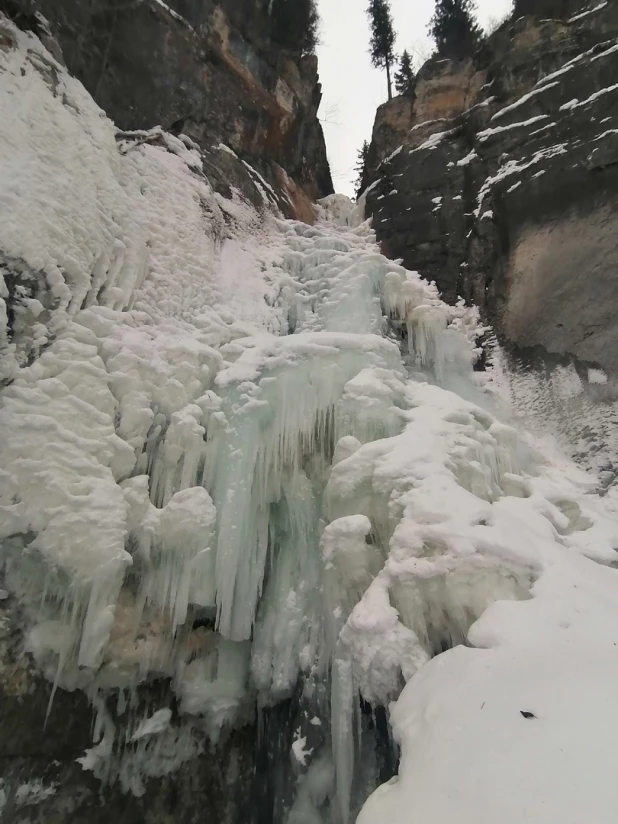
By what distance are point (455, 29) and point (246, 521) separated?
1457 centimetres

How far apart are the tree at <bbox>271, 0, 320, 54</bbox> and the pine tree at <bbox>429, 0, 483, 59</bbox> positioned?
3508 millimetres

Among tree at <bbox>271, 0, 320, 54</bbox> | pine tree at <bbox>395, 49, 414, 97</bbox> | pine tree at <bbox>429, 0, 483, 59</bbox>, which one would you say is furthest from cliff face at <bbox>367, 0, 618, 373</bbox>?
pine tree at <bbox>395, 49, 414, 97</bbox>

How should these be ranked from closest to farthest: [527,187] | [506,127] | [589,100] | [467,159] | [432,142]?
[589,100]
[527,187]
[506,127]
[467,159]
[432,142]

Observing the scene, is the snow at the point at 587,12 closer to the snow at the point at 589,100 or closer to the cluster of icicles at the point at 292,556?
the snow at the point at 589,100

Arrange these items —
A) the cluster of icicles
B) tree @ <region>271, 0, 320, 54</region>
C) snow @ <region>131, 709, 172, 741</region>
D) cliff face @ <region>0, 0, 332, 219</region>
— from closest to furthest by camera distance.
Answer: the cluster of icicles → snow @ <region>131, 709, 172, 741</region> → cliff face @ <region>0, 0, 332, 219</region> → tree @ <region>271, 0, 320, 54</region>

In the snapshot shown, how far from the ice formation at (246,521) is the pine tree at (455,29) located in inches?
405

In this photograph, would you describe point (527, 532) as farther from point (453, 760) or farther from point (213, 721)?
point (213, 721)

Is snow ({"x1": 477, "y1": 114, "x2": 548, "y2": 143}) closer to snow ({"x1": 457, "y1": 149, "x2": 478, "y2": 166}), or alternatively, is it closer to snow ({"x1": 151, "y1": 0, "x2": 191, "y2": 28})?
snow ({"x1": 457, "y1": 149, "x2": 478, "y2": 166})

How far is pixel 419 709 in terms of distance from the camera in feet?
8.71

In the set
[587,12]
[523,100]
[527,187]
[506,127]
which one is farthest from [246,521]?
[587,12]

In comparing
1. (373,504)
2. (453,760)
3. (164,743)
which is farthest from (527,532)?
(164,743)

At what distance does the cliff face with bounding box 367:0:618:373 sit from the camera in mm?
7070

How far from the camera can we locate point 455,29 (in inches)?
523

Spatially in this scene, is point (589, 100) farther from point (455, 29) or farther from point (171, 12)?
point (455, 29)
